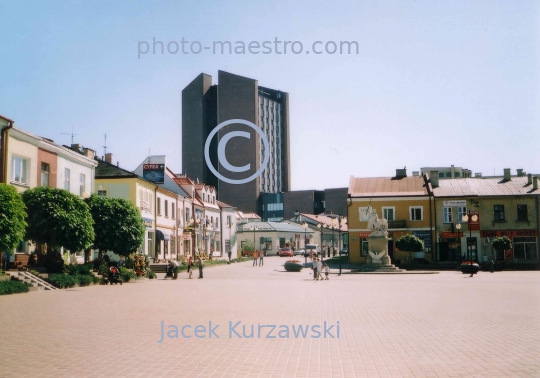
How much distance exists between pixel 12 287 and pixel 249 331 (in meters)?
12.7

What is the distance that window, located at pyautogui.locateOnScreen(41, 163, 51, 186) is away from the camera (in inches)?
1116

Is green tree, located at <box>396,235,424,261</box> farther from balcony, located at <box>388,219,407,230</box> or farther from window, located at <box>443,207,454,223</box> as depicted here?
window, located at <box>443,207,454,223</box>

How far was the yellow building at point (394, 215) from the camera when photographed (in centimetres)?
5066

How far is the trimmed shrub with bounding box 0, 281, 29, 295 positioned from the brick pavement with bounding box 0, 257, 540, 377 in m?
1.74

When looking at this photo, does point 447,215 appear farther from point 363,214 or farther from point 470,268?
point 470,268

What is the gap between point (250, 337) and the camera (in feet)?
35.4

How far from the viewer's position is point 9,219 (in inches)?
790

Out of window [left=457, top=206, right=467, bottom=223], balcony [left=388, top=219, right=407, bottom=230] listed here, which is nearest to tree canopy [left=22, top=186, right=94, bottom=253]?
balcony [left=388, top=219, right=407, bottom=230]

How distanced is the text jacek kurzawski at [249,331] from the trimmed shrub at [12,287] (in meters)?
10.2

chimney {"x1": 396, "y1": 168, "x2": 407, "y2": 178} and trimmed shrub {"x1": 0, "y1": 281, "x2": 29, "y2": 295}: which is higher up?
chimney {"x1": 396, "y1": 168, "x2": 407, "y2": 178}

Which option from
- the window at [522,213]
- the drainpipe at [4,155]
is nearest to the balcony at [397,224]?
the window at [522,213]

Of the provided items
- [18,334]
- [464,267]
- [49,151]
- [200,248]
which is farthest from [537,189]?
[18,334]

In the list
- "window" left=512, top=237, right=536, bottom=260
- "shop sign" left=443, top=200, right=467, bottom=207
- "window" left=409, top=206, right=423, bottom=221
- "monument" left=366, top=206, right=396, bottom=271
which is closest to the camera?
"monument" left=366, top=206, right=396, bottom=271

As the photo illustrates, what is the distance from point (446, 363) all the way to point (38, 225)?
64.5ft
